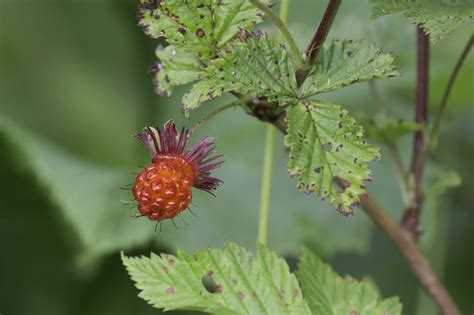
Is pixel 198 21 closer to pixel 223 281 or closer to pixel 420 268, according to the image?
pixel 223 281

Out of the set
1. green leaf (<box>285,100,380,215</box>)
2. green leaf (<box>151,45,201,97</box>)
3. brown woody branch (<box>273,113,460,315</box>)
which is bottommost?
brown woody branch (<box>273,113,460,315</box>)

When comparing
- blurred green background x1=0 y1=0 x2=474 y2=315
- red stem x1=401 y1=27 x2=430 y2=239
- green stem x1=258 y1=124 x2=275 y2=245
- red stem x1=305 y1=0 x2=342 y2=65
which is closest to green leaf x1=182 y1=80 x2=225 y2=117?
red stem x1=305 y1=0 x2=342 y2=65

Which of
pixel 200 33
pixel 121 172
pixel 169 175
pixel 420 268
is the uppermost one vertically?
pixel 121 172

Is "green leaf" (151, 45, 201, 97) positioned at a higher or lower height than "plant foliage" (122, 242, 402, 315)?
higher

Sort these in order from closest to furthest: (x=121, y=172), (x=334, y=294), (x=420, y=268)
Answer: (x=334, y=294), (x=420, y=268), (x=121, y=172)

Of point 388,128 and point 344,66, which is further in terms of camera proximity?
point 388,128

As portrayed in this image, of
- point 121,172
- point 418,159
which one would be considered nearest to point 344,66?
point 418,159

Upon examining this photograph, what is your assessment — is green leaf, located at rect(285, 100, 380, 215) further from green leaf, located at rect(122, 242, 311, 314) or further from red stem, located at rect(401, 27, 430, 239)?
red stem, located at rect(401, 27, 430, 239)
